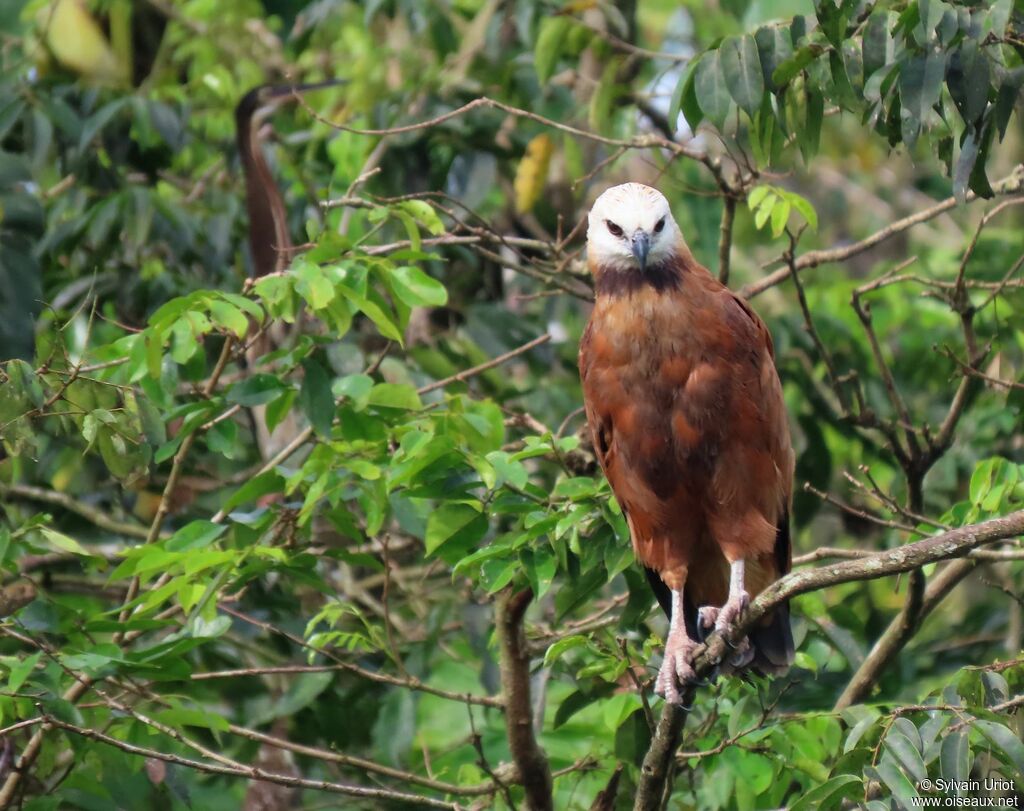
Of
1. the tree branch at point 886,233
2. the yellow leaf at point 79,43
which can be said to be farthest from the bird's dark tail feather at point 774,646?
the yellow leaf at point 79,43

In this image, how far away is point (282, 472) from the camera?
3.59 m

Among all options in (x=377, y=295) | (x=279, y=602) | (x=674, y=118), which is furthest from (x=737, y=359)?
(x=279, y=602)

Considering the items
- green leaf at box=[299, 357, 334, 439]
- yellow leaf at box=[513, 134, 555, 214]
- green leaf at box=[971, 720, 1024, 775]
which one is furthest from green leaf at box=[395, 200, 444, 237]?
green leaf at box=[971, 720, 1024, 775]

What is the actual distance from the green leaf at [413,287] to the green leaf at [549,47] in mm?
1518

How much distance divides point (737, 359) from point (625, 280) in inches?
15.8

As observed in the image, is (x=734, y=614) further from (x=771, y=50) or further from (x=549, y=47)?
(x=549, y=47)

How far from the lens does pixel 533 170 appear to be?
220 inches

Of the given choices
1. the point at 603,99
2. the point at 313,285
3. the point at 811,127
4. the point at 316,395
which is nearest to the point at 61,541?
the point at 316,395

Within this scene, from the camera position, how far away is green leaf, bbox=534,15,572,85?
495 cm

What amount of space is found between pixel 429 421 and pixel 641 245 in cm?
79

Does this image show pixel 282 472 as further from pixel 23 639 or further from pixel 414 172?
pixel 414 172

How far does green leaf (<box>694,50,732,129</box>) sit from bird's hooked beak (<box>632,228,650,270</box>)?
52cm

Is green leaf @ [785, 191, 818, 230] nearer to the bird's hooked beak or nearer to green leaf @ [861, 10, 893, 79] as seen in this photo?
the bird's hooked beak

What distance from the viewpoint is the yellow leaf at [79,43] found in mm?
5578
